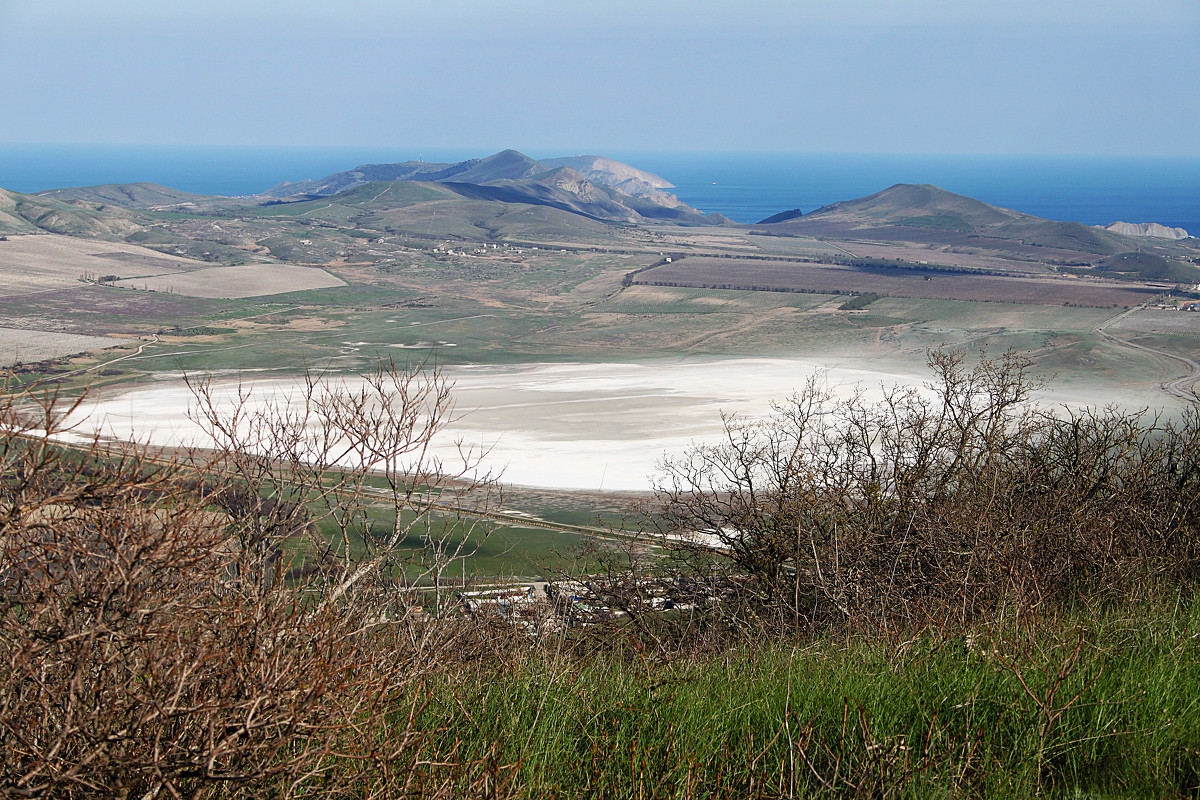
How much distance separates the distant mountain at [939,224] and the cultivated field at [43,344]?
123609 mm

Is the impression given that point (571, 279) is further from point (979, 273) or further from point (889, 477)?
point (889, 477)

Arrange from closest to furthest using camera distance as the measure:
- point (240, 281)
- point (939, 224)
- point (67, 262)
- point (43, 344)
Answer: point (43, 344)
point (240, 281)
point (67, 262)
point (939, 224)

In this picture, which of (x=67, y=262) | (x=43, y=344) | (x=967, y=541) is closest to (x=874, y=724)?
(x=967, y=541)

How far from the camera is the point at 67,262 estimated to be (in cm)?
10181

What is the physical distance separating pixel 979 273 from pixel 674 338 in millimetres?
55439

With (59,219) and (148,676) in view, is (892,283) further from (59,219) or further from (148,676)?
(59,219)

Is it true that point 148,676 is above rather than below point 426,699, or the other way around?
above

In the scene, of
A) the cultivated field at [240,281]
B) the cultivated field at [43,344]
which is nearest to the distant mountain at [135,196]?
the cultivated field at [240,281]

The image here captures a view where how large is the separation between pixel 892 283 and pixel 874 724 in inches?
4149

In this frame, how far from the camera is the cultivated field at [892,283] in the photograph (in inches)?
3588

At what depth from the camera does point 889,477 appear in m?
18.0

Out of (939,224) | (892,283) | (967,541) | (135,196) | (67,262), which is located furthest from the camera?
(135,196)

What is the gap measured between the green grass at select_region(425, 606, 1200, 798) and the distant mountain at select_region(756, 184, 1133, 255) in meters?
141

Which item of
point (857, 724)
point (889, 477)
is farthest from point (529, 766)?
point (889, 477)
